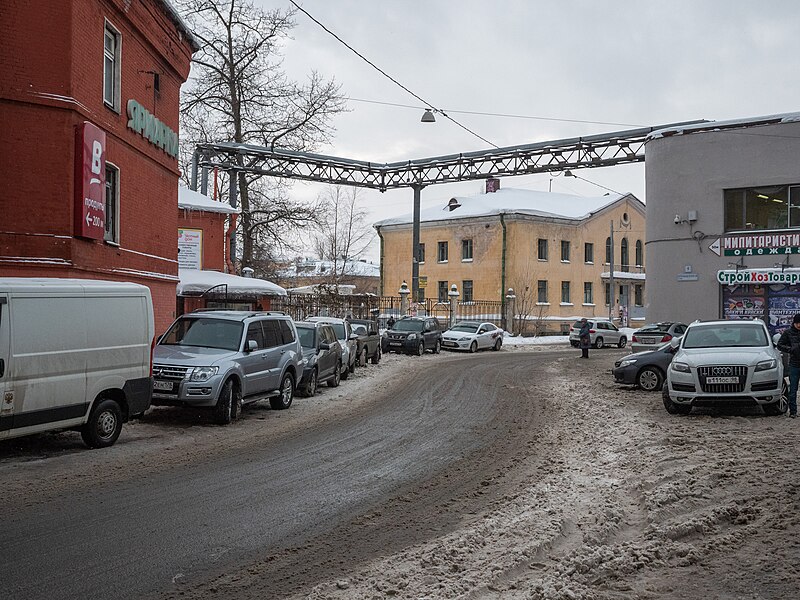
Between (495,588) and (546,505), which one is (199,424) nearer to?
(546,505)

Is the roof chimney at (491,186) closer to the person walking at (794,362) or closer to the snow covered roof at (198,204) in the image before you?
the snow covered roof at (198,204)

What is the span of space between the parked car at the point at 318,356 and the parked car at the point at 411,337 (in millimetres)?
14047

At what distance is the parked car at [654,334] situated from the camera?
26359 millimetres

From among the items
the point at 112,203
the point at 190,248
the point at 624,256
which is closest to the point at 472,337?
the point at 190,248

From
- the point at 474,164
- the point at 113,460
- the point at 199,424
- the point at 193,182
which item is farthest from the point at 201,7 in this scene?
the point at 113,460

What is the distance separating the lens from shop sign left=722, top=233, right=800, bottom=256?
1014 inches

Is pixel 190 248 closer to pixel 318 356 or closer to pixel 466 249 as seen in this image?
pixel 318 356

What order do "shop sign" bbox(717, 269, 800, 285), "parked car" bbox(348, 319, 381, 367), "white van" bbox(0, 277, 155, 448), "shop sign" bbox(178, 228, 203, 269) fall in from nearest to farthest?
"white van" bbox(0, 277, 155, 448), "shop sign" bbox(717, 269, 800, 285), "parked car" bbox(348, 319, 381, 367), "shop sign" bbox(178, 228, 203, 269)

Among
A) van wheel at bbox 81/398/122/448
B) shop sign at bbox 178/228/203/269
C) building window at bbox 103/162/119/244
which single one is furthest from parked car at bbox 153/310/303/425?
shop sign at bbox 178/228/203/269

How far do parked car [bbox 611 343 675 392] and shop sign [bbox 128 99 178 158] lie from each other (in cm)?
1259

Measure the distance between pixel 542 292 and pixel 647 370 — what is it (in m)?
39.2

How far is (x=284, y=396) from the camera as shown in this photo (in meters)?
15.8

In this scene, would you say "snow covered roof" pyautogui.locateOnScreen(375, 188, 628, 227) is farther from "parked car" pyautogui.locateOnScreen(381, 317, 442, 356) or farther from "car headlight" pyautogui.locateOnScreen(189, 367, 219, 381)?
"car headlight" pyautogui.locateOnScreen(189, 367, 219, 381)

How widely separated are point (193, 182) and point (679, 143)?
20224mm
